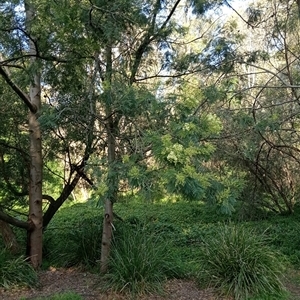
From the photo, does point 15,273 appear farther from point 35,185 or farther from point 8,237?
point 35,185

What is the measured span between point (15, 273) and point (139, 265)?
1592 millimetres

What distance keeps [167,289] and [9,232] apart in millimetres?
2781

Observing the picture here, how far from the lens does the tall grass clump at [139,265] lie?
452 cm

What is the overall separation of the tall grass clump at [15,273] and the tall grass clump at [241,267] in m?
2.11

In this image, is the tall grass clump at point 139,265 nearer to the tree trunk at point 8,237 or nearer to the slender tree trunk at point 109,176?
the slender tree trunk at point 109,176

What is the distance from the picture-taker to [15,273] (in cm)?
495

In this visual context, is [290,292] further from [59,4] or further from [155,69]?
[59,4]

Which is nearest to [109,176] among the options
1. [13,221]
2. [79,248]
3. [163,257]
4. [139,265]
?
[139,265]

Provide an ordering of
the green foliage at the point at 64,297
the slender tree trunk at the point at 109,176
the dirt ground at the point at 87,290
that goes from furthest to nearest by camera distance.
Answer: the dirt ground at the point at 87,290, the green foliage at the point at 64,297, the slender tree trunk at the point at 109,176

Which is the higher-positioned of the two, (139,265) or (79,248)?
(79,248)

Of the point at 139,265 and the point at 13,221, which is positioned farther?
the point at 13,221

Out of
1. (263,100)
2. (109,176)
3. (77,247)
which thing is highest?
(263,100)

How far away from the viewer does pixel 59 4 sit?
3.91 m

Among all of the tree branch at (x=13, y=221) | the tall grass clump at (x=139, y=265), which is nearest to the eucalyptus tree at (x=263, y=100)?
the tall grass clump at (x=139, y=265)
